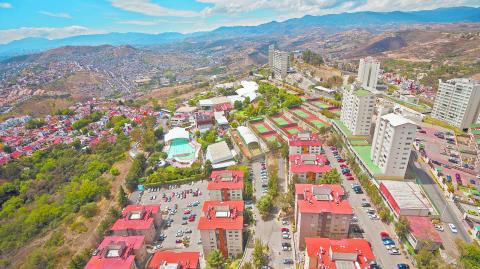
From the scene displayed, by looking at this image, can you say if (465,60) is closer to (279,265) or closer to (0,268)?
(279,265)

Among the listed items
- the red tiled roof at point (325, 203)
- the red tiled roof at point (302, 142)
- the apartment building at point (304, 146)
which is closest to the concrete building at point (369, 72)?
the red tiled roof at point (302, 142)

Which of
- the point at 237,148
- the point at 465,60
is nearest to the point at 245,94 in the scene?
the point at 237,148

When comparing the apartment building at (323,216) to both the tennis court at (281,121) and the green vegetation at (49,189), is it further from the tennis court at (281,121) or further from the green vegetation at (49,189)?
the green vegetation at (49,189)

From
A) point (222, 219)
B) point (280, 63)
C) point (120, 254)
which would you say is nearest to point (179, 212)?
point (222, 219)

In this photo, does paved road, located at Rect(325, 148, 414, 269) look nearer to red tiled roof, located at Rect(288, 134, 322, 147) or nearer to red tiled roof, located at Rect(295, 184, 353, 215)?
red tiled roof, located at Rect(295, 184, 353, 215)

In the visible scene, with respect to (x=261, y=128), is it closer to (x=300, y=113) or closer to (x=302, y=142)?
(x=300, y=113)
